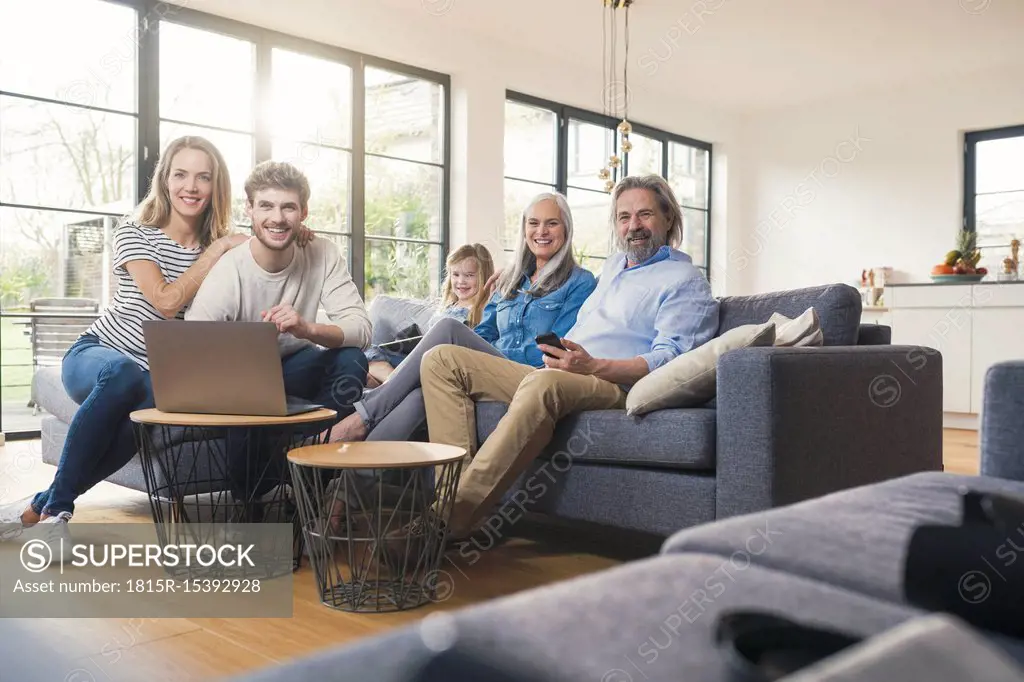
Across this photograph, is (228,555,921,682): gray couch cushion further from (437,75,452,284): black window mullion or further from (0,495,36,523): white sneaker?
(437,75,452,284): black window mullion

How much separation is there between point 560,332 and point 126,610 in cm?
168

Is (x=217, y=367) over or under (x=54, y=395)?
over

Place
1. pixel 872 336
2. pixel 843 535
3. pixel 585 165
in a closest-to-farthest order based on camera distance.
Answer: pixel 843 535 → pixel 872 336 → pixel 585 165

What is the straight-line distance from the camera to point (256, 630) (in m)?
1.85

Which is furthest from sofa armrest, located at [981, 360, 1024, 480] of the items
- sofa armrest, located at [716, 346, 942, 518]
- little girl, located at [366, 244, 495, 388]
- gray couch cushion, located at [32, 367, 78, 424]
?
gray couch cushion, located at [32, 367, 78, 424]

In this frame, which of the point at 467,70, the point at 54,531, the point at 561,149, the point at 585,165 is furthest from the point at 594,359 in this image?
the point at 585,165

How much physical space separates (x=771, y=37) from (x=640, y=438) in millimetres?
5665

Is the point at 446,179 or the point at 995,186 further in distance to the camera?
the point at 995,186

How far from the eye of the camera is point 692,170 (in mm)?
9430

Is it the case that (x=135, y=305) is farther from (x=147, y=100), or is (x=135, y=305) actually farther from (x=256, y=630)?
(x=147, y=100)

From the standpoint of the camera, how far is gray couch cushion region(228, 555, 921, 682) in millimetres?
546

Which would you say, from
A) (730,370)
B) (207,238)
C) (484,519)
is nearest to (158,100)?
(207,238)

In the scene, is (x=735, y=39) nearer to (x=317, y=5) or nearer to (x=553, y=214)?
(x=317, y=5)

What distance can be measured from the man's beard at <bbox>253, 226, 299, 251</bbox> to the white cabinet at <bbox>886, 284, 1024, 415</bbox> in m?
5.46
